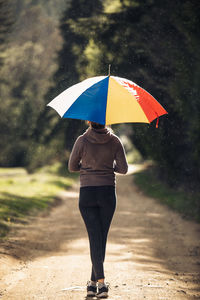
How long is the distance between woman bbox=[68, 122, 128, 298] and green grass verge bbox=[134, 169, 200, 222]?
7.85 metres

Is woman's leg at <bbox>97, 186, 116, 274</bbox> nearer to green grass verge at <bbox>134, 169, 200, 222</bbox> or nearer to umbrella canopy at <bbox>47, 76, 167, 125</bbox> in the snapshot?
umbrella canopy at <bbox>47, 76, 167, 125</bbox>

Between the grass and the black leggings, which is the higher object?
the black leggings

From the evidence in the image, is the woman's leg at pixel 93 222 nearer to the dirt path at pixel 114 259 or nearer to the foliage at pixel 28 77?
the dirt path at pixel 114 259

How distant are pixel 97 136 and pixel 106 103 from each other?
389 mm

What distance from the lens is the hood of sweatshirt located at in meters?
5.06

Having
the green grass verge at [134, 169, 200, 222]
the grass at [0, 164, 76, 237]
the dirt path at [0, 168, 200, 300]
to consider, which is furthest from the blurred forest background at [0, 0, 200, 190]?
the dirt path at [0, 168, 200, 300]

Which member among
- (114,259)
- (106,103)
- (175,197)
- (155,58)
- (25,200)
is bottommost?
(114,259)

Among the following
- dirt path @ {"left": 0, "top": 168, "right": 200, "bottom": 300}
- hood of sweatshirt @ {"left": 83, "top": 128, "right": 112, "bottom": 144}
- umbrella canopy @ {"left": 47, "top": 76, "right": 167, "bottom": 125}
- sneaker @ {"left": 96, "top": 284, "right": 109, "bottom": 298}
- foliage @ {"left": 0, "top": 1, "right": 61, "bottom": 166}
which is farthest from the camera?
foliage @ {"left": 0, "top": 1, "right": 61, "bottom": 166}

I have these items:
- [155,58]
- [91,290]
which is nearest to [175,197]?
[155,58]

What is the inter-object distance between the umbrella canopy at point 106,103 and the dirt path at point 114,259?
2169 millimetres

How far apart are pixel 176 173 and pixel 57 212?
19.3 feet

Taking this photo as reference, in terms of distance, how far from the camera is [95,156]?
506cm

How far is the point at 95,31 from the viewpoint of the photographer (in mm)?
16234

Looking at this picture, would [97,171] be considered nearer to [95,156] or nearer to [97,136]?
[95,156]
